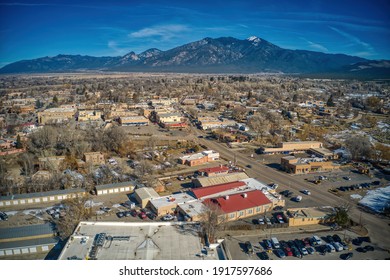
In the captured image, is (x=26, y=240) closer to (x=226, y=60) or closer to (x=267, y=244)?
(x=267, y=244)

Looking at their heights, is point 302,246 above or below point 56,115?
below

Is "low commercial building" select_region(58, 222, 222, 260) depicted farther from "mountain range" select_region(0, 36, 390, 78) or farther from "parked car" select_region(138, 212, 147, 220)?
"mountain range" select_region(0, 36, 390, 78)

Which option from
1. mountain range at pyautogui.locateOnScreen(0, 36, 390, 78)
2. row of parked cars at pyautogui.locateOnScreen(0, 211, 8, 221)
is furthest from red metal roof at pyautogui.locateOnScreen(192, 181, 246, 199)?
mountain range at pyautogui.locateOnScreen(0, 36, 390, 78)

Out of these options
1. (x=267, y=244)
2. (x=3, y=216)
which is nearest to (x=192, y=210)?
(x=267, y=244)

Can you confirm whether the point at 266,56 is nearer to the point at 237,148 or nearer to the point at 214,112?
the point at 214,112

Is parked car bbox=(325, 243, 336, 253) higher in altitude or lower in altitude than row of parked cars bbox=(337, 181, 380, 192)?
higher

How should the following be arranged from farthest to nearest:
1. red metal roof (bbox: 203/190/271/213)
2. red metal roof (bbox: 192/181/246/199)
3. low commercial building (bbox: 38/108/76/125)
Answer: low commercial building (bbox: 38/108/76/125)
red metal roof (bbox: 192/181/246/199)
red metal roof (bbox: 203/190/271/213)
